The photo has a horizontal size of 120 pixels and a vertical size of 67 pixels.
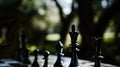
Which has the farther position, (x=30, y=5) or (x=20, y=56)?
(x=30, y=5)

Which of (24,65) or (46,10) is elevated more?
(46,10)

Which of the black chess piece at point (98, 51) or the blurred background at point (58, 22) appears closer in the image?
the black chess piece at point (98, 51)

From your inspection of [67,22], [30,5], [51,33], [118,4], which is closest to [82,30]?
[118,4]

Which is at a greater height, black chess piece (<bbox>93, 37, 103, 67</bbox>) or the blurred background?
the blurred background

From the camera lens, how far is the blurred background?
893 cm

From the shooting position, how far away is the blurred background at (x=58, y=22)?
893cm

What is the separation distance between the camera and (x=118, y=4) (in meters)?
8.90

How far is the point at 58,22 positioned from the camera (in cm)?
1578

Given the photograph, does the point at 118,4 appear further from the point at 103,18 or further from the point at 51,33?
the point at 51,33

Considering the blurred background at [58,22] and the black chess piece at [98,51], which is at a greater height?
the blurred background at [58,22]

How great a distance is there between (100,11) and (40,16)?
4.29 m

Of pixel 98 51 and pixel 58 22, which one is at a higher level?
pixel 58 22

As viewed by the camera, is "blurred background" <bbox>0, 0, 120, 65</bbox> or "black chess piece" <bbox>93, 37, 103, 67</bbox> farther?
"blurred background" <bbox>0, 0, 120, 65</bbox>

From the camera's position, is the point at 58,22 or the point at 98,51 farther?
the point at 58,22
